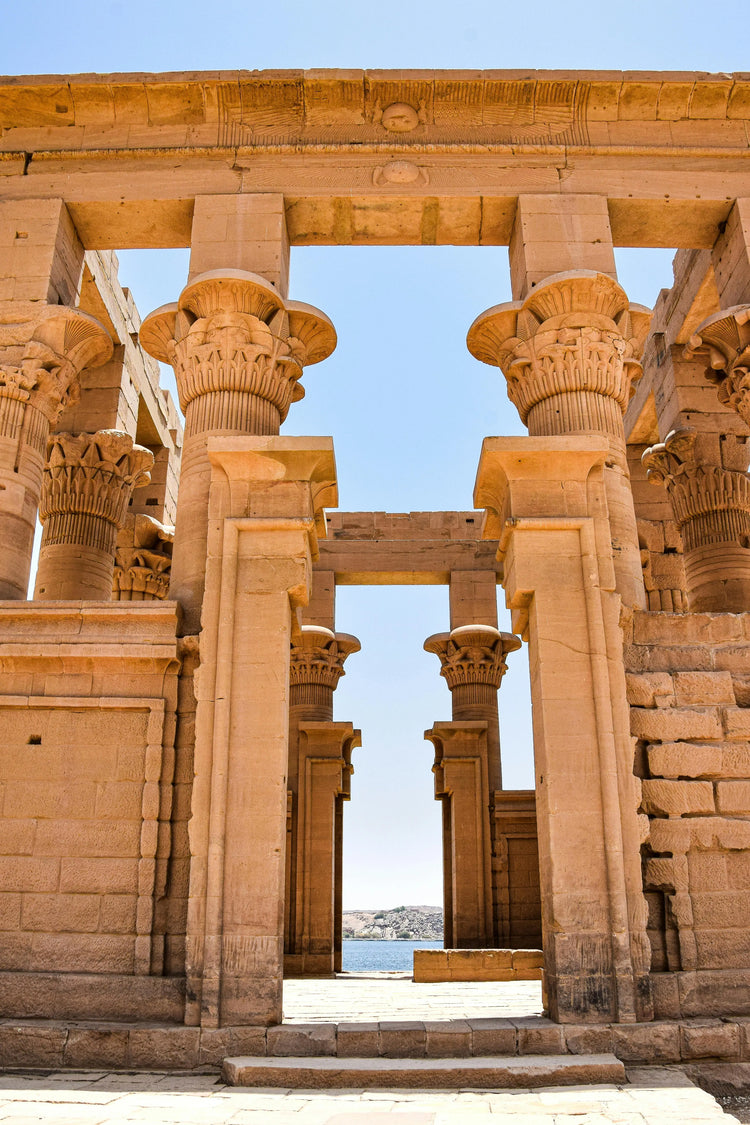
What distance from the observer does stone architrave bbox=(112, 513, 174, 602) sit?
584 inches

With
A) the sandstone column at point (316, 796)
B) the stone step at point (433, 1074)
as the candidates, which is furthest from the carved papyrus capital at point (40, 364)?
the sandstone column at point (316, 796)

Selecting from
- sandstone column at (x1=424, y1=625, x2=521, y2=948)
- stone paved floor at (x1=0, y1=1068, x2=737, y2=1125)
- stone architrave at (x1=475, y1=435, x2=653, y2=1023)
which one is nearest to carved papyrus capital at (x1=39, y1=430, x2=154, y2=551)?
stone architrave at (x1=475, y1=435, x2=653, y2=1023)

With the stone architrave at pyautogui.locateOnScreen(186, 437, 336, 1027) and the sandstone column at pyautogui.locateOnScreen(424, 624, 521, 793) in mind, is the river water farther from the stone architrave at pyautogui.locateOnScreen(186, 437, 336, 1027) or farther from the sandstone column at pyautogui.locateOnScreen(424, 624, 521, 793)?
the stone architrave at pyautogui.locateOnScreen(186, 437, 336, 1027)

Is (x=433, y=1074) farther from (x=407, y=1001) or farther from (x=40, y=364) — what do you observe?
(x=40, y=364)

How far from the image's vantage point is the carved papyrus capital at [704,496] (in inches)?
495

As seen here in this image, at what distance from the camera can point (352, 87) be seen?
1014cm

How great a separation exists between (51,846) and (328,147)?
7.67m

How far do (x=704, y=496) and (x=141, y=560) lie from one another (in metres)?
8.61

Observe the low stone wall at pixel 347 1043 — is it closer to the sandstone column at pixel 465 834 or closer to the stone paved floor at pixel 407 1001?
the stone paved floor at pixel 407 1001

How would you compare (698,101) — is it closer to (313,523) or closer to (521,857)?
(313,523)

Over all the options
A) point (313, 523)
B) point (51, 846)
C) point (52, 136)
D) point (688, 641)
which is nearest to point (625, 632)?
point (688, 641)

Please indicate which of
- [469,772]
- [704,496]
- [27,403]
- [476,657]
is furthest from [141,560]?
[704,496]

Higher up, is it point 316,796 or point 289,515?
point 289,515

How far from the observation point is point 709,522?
12.6 metres
